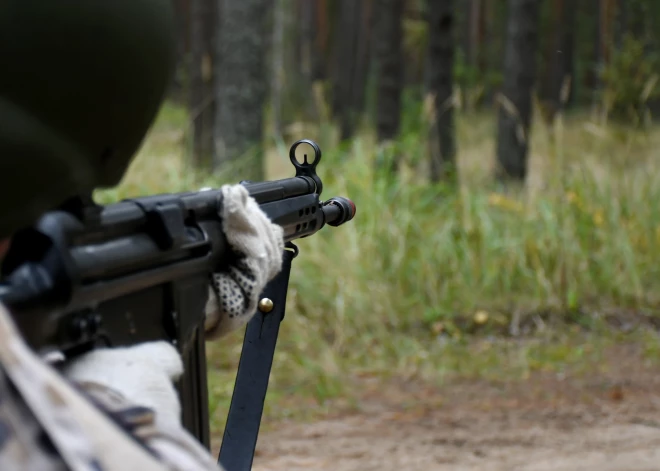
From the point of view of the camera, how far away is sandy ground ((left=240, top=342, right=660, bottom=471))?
12.6 ft

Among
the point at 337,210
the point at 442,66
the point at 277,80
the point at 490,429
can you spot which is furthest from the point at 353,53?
the point at 337,210

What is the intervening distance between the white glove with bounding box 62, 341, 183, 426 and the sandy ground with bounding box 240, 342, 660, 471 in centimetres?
263

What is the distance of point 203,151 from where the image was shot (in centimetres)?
893

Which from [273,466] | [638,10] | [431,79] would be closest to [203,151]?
[431,79]

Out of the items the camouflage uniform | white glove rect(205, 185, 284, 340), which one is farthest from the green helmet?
white glove rect(205, 185, 284, 340)

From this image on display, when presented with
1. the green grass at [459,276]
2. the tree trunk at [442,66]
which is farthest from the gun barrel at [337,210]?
the tree trunk at [442,66]

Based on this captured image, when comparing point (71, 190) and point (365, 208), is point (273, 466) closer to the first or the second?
point (365, 208)

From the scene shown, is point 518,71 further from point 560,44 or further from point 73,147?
point 560,44

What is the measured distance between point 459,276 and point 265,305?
10.9 feet

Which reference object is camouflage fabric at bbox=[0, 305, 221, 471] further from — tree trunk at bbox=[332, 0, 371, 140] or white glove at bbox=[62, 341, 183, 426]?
tree trunk at bbox=[332, 0, 371, 140]

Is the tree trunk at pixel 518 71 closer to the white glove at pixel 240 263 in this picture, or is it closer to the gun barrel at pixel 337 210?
the gun barrel at pixel 337 210

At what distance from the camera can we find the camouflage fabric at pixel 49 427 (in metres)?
0.86

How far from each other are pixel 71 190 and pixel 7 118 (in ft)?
0.46

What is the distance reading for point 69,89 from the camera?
1182 millimetres
